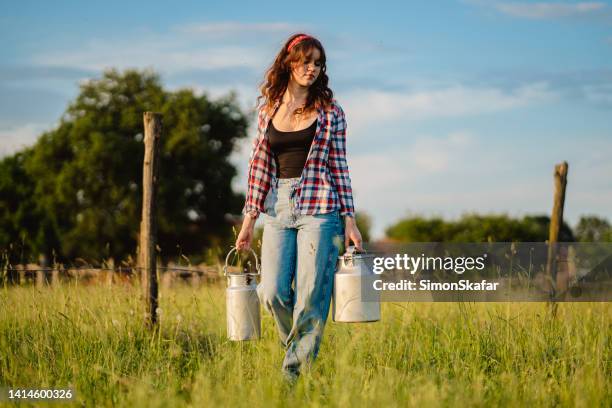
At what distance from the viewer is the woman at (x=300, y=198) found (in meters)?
3.96

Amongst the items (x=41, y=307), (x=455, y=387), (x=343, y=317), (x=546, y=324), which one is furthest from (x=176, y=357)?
(x=546, y=324)

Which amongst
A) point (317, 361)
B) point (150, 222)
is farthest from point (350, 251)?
point (150, 222)

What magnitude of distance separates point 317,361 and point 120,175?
80.7ft

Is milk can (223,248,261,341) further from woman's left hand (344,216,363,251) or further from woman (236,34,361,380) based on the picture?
woman's left hand (344,216,363,251)

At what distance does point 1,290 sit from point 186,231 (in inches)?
868

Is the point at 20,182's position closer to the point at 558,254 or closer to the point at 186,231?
the point at 186,231

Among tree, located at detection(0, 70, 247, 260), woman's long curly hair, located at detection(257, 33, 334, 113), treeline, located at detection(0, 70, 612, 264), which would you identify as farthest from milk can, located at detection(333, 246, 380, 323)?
tree, located at detection(0, 70, 247, 260)

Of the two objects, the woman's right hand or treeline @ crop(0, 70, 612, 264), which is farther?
treeline @ crop(0, 70, 612, 264)

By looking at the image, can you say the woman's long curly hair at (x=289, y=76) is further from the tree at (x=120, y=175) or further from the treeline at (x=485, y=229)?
the tree at (x=120, y=175)

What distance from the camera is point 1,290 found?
6227 millimetres

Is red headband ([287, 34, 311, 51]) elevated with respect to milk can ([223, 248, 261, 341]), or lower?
elevated

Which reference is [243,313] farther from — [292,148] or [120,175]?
[120,175]

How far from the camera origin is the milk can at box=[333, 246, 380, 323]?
392cm

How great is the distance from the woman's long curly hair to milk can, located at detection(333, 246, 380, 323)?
961 mm
